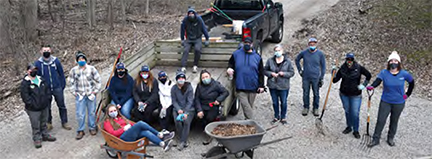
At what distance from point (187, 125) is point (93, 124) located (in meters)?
1.97

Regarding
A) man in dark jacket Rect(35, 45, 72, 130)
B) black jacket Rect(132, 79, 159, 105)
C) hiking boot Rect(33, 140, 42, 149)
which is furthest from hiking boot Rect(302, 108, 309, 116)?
hiking boot Rect(33, 140, 42, 149)

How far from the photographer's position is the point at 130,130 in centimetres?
652

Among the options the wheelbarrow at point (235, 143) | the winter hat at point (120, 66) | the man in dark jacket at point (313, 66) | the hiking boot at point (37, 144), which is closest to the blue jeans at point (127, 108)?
the winter hat at point (120, 66)

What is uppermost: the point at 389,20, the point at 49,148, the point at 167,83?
the point at 389,20

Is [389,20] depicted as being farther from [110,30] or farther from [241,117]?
[110,30]


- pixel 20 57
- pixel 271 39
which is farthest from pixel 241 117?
pixel 20 57

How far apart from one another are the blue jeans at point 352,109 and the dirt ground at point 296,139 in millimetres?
264

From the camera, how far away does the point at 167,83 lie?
26.1 ft

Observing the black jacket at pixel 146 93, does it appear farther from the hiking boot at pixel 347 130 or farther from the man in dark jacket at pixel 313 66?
the hiking boot at pixel 347 130

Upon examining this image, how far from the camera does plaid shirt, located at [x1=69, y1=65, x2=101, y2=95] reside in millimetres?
7711

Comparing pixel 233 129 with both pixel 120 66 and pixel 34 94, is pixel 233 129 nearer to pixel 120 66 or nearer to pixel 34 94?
pixel 120 66

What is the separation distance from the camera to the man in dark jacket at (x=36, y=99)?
7.21 meters

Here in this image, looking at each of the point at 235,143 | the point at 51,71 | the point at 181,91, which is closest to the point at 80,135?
the point at 51,71

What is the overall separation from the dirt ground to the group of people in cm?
21
